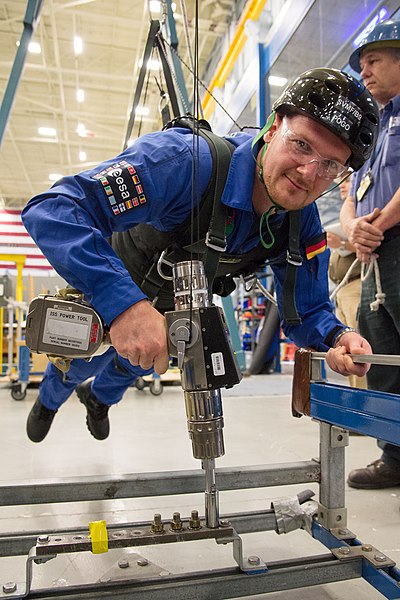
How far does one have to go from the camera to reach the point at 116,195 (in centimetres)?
→ 107

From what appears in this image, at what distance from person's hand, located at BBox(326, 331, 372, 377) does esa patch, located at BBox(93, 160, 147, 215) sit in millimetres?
639

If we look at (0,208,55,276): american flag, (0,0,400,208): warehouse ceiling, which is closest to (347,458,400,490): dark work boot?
(0,0,400,208): warehouse ceiling

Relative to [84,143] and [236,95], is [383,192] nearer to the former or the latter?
[236,95]

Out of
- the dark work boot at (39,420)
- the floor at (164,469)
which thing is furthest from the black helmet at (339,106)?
the dark work boot at (39,420)

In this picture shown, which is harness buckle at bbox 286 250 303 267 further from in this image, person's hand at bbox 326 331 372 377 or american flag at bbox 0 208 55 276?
american flag at bbox 0 208 55 276

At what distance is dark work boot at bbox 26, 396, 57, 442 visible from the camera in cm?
208

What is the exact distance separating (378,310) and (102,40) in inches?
341

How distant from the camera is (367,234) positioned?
1.78 m

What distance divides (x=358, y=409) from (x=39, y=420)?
157 centimetres

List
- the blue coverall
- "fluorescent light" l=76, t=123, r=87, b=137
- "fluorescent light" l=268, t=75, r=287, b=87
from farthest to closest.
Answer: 1. "fluorescent light" l=76, t=123, r=87, b=137
2. "fluorescent light" l=268, t=75, r=287, b=87
3. the blue coverall

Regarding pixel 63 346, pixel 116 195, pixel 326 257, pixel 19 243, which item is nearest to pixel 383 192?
pixel 326 257

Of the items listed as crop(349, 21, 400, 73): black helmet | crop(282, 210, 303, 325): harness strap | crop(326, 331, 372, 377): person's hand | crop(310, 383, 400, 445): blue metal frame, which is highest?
crop(349, 21, 400, 73): black helmet

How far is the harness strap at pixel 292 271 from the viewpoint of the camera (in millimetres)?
1408

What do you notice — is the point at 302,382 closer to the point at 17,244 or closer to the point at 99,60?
the point at 99,60
